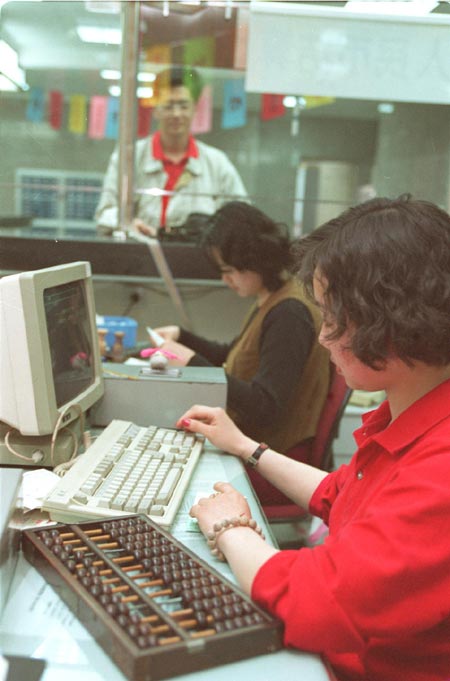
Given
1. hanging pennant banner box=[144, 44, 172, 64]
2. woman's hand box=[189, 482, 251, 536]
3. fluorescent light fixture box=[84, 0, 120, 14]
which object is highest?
fluorescent light fixture box=[84, 0, 120, 14]

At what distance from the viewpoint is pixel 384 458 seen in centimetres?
96

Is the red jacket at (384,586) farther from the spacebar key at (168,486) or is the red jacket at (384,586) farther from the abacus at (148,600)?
the spacebar key at (168,486)

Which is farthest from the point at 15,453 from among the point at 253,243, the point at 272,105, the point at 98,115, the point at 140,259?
the point at 98,115

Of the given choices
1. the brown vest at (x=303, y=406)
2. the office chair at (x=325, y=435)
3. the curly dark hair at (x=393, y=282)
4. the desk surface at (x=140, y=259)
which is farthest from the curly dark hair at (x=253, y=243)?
the curly dark hair at (x=393, y=282)

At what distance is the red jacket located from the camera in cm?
74

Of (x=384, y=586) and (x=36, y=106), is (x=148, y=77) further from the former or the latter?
(x=384, y=586)

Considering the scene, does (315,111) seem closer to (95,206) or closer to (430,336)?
(95,206)

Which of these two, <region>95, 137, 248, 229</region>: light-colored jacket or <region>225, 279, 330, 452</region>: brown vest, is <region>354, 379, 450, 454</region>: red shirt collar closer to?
<region>225, 279, 330, 452</region>: brown vest

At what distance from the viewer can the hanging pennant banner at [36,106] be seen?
15.2 feet

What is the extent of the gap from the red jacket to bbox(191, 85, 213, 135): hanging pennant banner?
127 inches

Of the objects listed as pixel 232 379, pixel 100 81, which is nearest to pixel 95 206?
pixel 232 379

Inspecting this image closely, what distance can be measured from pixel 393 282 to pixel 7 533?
0.55 metres

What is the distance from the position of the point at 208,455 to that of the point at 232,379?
40 cm

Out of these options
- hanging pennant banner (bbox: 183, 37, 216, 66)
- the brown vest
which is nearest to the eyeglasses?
hanging pennant banner (bbox: 183, 37, 216, 66)
